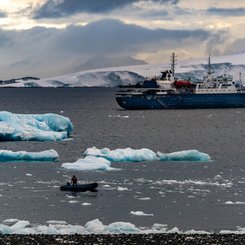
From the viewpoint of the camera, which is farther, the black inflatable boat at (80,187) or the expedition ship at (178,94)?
the expedition ship at (178,94)

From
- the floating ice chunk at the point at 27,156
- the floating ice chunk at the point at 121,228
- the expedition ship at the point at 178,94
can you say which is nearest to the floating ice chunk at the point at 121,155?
the floating ice chunk at the point at 27,156

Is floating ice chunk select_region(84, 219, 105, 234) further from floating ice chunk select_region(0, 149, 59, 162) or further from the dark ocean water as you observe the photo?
floating ice chunk select_region(0, 149, 59, 162)

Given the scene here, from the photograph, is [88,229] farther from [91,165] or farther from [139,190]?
[91,165]

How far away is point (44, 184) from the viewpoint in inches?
1732

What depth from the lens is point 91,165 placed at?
50.2m

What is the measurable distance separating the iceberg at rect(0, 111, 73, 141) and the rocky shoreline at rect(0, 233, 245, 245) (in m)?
42.2

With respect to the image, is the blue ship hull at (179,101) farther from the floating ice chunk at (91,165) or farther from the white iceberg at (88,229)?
the white iceberg at (88,229)

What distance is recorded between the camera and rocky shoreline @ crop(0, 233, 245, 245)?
88.2 feet

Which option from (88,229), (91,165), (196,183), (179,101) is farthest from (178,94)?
(88,229)

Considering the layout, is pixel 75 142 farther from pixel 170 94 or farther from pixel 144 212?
pixel 170 94

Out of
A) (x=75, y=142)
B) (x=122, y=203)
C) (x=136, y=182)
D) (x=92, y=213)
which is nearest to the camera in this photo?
(x=92, y=213)

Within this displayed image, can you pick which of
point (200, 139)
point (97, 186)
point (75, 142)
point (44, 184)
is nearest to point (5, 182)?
point (44, 184)

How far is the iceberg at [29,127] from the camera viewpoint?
230 feet

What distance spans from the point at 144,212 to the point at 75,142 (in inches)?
1521
